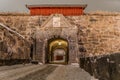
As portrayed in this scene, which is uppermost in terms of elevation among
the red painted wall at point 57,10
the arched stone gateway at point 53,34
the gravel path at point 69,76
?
the red painted wall at point 57,10

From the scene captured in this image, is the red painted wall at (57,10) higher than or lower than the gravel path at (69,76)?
higher

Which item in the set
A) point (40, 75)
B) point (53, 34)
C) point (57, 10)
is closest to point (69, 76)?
point (40, 75)

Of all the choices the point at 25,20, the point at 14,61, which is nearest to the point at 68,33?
the point at 25,20

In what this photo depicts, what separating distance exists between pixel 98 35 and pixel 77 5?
12.1ft

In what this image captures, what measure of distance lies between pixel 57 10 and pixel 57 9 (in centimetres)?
12

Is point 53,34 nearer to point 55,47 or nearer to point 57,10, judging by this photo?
point 57,10

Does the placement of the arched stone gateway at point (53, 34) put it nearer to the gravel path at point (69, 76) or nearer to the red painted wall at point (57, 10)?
the red painted wall at point (57, 10)

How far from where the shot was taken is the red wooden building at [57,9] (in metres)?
26.3

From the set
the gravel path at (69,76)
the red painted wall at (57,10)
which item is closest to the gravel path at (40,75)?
the gravel path at (69,76)

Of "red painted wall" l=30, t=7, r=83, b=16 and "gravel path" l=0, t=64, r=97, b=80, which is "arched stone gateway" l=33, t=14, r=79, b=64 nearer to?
"red painted wall" l=30, t=7, r=83, b=16

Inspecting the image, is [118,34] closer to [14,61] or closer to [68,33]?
[68,33]

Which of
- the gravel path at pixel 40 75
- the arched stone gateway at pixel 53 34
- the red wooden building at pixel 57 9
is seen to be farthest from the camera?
the red wooden building at pixel 57 9

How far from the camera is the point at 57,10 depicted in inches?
1045

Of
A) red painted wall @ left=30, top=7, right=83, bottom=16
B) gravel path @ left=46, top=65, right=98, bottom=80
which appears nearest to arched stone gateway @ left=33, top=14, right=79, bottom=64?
red painted wall @ left=30, top=7, right=83, bottom=16
